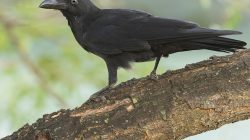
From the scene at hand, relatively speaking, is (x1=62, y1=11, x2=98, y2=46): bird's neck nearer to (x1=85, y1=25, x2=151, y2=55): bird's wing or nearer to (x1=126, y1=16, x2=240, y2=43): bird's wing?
(x1=85, y1=25, x2=151, y2=55): bird's wing

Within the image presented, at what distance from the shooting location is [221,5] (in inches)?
176

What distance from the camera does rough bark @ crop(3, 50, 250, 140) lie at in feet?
9.68

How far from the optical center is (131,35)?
347 centimetres

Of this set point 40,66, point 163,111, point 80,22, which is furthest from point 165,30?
point 40,66

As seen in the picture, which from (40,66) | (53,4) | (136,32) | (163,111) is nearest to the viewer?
(163,111)

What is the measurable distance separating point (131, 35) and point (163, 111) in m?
0.65

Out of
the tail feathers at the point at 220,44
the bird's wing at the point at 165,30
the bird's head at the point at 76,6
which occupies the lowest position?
the tail feathers at the point at 220,44

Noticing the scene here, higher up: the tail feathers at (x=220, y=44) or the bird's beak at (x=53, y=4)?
the bird's beak at (x=53, y=4)

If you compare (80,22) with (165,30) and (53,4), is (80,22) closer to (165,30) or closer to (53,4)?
(53,4)

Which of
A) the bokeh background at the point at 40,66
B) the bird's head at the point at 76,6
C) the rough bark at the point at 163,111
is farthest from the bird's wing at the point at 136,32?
the bokeh background at the point at 40,66

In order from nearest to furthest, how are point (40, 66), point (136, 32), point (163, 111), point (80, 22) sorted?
point (163, 111) → point (136, 32) → point (80, 22) → point (40, 66)

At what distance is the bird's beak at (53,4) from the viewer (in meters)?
3.64

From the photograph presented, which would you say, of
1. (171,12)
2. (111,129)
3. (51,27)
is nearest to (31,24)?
(51,27)

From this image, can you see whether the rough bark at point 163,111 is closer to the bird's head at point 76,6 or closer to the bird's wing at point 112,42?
the bird's wing at point 112,42
